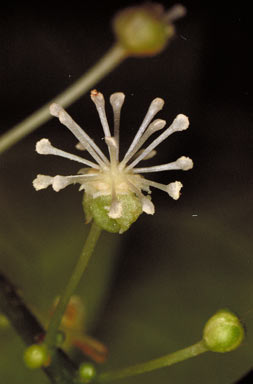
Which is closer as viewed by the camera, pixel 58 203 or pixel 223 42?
pixel 223 42

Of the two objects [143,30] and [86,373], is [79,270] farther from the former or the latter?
[143,30]

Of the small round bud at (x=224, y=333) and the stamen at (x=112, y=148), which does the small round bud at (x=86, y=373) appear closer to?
the small round bud at (x=224, y=333)

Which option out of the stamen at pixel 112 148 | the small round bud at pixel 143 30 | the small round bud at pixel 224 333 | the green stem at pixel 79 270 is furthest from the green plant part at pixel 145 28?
the small round bud at pixel 224 333

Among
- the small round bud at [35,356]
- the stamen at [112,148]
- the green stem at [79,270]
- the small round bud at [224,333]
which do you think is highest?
the stamen at [112,148]

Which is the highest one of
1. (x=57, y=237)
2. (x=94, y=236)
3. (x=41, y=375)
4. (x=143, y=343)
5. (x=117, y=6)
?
(x=117, y=6)

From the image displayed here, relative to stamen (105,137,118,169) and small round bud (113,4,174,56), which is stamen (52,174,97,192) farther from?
small round bud (113,4,174,56)

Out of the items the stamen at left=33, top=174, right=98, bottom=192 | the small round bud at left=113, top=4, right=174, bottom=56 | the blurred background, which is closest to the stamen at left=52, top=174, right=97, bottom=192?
the stamen at left=33, top=174, right=98, bottom=192

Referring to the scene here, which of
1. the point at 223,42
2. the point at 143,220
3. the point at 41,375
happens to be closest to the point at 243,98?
the point at 223,42

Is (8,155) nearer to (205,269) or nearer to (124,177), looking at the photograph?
(205,269)
